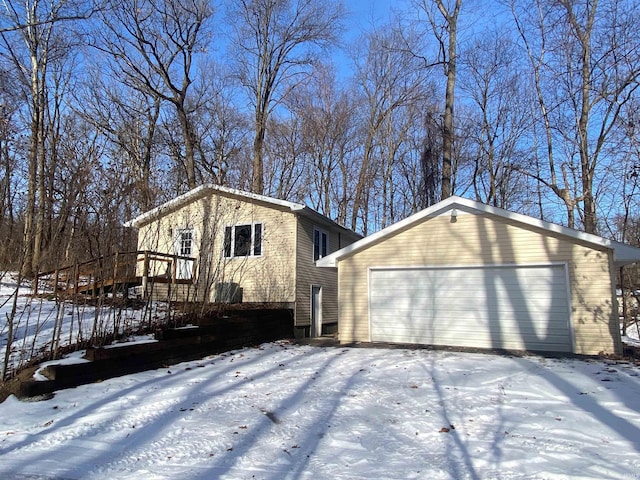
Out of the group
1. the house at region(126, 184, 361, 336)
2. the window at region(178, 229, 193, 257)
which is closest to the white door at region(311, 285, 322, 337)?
the house at region(126, 184, 361, 336)

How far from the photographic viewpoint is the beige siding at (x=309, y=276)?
14195 mm

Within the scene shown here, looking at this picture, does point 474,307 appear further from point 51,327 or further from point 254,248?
point 51,327

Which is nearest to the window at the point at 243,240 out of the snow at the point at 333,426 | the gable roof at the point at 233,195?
the gable roof at the point at 233,195

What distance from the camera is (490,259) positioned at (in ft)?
34.8

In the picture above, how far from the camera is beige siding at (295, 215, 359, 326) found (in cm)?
1420

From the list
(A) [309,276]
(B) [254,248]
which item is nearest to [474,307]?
(A) [309,276]

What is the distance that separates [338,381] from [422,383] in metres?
1.29

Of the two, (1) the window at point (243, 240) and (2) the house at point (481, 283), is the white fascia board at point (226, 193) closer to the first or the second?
(1) the window at point (243, 240)

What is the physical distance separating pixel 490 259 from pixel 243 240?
8070mm

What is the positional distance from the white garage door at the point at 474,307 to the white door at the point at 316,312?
4196mm

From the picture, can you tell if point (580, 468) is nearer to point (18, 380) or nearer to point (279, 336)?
point (18, 380)

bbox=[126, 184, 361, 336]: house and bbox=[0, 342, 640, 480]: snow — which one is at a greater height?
bbox=[126, 184, 361, 336]: house

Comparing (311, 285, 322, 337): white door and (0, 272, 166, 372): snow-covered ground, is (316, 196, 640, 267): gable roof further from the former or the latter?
(0, 272, 166, 372): snow-covered ground

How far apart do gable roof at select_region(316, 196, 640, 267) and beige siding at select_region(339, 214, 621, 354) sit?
143 millimetres
